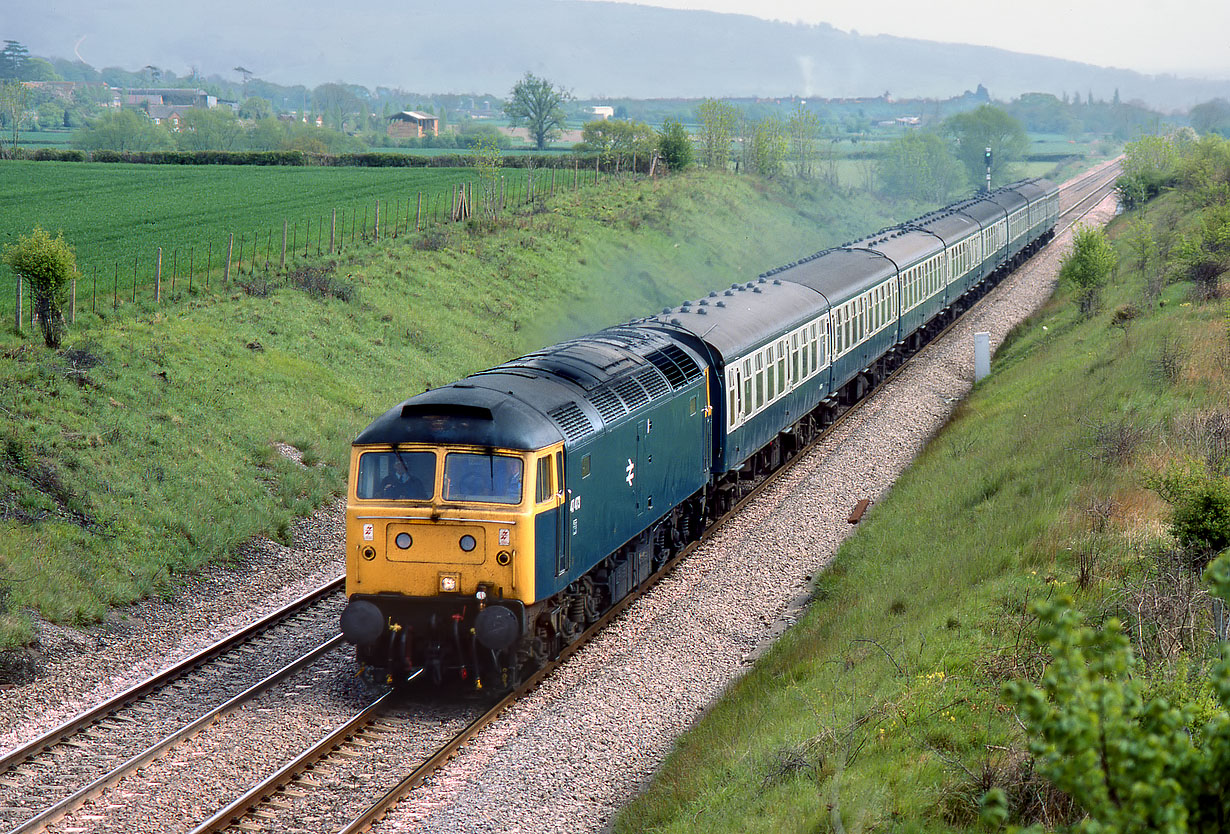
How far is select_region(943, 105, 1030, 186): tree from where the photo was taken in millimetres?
116062

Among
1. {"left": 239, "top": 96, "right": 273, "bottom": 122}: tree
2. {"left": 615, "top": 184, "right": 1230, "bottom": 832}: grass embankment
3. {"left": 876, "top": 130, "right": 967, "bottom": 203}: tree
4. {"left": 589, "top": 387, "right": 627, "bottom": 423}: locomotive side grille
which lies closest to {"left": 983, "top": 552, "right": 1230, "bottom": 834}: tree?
{"left": 615, "top": 184, "right": 1230, "bottom": 832}: grass embankment

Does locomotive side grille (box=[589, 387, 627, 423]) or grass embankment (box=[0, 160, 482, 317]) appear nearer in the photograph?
locomotive side grille (box=[589, 387, 627, 423])

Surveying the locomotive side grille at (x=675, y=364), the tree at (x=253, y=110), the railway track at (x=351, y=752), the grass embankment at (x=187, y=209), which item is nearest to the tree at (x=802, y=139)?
the grass embankment at (x=187, y=209)

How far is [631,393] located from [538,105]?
375 ft

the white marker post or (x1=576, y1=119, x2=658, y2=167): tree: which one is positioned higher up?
(x1=576, y1=119, x2=658, y2=167): tree

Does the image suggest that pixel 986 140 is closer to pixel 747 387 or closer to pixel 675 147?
pixel 675 147

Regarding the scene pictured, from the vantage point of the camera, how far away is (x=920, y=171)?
10300 centimetres

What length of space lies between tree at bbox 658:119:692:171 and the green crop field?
1231 cm

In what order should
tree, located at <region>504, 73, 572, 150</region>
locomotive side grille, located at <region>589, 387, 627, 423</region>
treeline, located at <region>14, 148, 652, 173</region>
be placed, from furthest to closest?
tree, located at <region>504, 73, 572, 150</region> < treeline, located at <region>14, 148, 652, 173</region> < locomotive side grille, located at <region>589, 387, 627, 423</region>

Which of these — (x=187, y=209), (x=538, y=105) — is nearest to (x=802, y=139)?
(x=538, y=105)

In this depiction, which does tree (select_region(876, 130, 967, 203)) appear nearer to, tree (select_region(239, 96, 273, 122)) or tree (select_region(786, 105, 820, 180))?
tree (select_region(786, 105, 820, 180))

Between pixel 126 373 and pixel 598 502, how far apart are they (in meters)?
13.8

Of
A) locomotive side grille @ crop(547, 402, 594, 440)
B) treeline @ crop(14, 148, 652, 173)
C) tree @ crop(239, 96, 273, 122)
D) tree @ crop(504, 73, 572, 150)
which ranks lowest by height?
locomotive side grille @ crop(547, 402, 594, 440)

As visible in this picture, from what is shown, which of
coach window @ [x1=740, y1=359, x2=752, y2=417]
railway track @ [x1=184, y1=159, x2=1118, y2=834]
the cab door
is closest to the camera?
railway track @ [x1=184, y1=159, x2=1118, y2=834]
